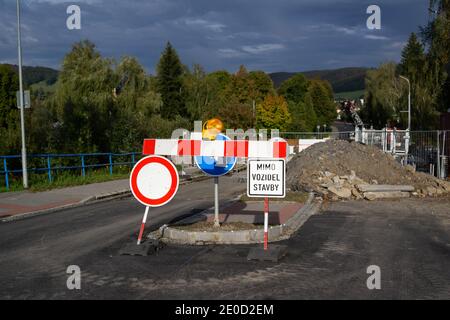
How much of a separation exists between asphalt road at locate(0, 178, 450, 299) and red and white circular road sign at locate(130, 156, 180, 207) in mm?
879

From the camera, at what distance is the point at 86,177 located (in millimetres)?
22656

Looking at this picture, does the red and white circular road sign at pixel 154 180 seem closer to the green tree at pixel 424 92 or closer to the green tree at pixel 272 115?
the green tree at pixel 424 92

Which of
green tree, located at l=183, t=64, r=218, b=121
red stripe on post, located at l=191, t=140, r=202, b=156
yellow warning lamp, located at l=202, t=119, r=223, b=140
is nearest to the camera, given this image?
red stripe on post, located at l=191, t=140, r=202, b=156

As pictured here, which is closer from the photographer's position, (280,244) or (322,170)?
(280,244)

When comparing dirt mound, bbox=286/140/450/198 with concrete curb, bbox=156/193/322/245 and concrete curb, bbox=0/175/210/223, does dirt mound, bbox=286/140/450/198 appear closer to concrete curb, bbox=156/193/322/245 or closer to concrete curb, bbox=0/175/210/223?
concrete curb, bbox=0/175/210/223

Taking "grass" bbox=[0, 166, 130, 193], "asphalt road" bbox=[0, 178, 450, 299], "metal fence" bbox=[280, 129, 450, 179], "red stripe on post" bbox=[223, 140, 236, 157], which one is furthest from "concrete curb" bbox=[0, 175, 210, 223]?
"metal fence" bbox=[280, 129, 450, 179]

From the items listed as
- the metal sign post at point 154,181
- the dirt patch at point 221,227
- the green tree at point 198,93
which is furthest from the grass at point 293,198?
the green tree at point 198,93

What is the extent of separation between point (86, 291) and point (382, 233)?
6.10 meters

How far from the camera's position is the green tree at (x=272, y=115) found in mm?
77375

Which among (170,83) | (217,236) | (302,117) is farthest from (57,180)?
(302,117)

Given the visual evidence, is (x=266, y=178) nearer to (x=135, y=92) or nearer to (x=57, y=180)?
(x=57, y=180)

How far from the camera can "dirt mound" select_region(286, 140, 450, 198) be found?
17.1m
